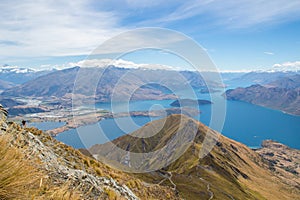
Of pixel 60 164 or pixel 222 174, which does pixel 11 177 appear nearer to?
pixel 60 164

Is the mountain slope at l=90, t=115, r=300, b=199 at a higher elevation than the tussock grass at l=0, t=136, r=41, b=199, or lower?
lower

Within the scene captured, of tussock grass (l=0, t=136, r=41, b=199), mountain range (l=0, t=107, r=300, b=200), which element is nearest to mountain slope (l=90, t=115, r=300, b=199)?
mountain range (l=0, t=107, r=300, b=200)

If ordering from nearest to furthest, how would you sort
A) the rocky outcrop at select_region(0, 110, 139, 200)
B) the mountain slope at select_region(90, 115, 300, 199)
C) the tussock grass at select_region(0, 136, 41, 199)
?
the tussock grass at select_region(0, 136, 41, 199) < the rocky outcrop at select_region(0, 110, 139, 200) < the mountain slope at select_region(90, 115, 300, 199)

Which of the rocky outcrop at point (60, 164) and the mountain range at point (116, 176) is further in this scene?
the rocky outcrop at point (60, 164)

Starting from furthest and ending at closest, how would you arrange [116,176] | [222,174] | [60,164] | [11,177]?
1. [222,174]
2. [116,176]
3. [60,164]
4. [11,177]

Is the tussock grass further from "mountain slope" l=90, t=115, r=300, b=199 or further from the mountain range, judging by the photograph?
"mountain slope" l=90, t=115, r=300, b=199

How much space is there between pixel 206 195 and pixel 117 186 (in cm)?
8944

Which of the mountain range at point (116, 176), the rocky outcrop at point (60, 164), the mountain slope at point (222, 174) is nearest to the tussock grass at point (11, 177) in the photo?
the mountain range at point (116, 176)

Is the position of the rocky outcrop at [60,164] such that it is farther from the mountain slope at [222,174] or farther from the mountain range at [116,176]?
the mountain slope at [222,174]

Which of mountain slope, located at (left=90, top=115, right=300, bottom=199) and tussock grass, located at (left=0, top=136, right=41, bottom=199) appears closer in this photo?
tussock grass, located at (left=0, top=136, right=41, bottom=199)

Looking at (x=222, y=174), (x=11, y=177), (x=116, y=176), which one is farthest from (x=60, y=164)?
(x=222, y=174)

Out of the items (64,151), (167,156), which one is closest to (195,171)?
(167,156)

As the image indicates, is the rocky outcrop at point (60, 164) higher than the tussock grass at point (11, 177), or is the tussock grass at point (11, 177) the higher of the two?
the tussock grass at point (11, 177)

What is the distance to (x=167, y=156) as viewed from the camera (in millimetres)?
183125
